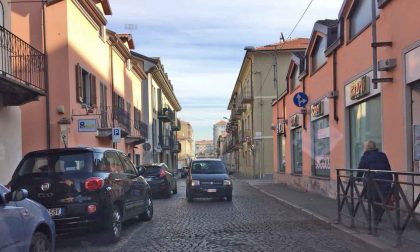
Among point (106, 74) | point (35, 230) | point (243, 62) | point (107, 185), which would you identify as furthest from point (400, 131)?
point (243, 62)

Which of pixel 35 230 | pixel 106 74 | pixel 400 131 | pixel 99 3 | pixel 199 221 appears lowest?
pixel 199 221

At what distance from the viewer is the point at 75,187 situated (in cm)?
909

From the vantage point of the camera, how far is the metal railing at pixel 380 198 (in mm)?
7547

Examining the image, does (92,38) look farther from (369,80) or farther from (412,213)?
(412,213)

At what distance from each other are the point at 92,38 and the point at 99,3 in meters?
3.25

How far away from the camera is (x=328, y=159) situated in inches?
727

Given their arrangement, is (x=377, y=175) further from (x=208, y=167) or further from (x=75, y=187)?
(x=208, y=167)

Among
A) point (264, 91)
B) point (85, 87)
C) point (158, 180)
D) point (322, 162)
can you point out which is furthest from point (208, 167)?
point (264, 91)

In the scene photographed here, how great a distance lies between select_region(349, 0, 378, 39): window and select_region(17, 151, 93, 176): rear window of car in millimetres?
8090

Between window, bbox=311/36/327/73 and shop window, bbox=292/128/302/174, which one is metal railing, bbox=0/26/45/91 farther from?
shop window, bbox=292/128/302/174

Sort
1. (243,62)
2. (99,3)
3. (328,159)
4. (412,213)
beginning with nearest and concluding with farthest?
1. (412,213)
2. (328,159)
3. (99,3)
4. (243,62)

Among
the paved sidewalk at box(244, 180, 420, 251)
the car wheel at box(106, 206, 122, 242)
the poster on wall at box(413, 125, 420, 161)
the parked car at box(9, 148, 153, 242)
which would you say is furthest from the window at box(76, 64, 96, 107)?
the poster on wall at box(413, 125, 420, 161)

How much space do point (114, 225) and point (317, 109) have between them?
11.2m

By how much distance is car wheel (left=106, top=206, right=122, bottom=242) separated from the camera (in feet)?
30.9
